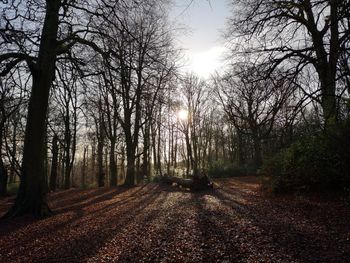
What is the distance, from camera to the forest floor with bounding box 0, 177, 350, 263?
4.33m

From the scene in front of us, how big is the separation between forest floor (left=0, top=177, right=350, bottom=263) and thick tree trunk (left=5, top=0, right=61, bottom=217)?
492 mm

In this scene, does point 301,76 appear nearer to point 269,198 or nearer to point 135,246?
point 269,198

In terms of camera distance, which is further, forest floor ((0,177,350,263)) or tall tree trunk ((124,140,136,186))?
tall tree trunk ((124,140,136,186))

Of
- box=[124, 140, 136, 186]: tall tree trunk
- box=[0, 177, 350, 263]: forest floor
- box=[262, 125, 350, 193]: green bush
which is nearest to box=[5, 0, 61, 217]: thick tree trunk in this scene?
box=[0, 177, 350, 263]: forest floor

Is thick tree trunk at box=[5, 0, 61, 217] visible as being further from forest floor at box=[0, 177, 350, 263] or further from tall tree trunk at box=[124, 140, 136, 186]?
tall tree trunk at box=[124, 140, 136, 186]

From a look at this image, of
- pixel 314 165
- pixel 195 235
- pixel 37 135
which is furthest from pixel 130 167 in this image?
pixel 195 235

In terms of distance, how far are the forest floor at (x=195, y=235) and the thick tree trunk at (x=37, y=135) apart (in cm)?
49

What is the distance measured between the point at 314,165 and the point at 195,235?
486 cm

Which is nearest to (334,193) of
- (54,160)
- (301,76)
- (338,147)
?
(338,147)

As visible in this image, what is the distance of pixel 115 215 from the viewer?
8.11 meters

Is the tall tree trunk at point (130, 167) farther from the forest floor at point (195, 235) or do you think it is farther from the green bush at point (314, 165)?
the forest floor at point (195, 235)

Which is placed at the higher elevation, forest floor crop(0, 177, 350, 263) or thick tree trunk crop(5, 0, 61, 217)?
thick tree trunk crop(5, 0, 61, 217)

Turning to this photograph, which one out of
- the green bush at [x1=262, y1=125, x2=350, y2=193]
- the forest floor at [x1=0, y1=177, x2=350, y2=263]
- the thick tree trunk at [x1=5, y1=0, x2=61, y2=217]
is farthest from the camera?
the thick tree trunk at [x1=5, y1=0, x2=61, y2=217]

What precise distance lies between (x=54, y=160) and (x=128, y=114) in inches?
328
